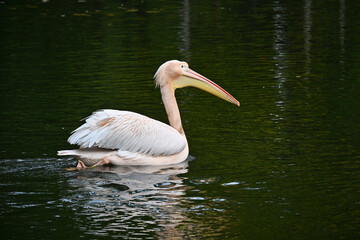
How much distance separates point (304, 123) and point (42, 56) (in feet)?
23.6

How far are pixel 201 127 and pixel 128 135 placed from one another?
5.40 feet

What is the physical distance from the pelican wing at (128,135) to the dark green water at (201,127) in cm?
20

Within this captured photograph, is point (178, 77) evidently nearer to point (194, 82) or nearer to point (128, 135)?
point (194, 82)

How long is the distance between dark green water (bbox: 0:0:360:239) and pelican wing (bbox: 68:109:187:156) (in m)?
0.20

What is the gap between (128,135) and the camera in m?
7.41

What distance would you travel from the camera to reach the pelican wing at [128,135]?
7.30m

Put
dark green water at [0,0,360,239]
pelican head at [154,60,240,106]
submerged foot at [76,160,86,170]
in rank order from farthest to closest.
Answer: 1. pelican head at [154,60,240,106]
2. submerged foot at [76,160,86,170]
3. dark green water at [0,0,360,239]

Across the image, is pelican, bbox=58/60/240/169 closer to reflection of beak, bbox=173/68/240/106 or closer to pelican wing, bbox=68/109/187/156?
pelican wing, bbox=68/109/187/156

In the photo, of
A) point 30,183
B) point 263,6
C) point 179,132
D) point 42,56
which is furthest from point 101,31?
point 30,183

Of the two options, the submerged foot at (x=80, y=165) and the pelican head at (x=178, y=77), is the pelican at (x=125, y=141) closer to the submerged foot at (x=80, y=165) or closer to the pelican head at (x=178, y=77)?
the submerged foot at (x=80, y=165)

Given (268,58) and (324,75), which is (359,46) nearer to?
(268,58)

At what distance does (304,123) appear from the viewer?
874 centimetres

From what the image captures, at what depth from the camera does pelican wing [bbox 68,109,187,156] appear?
7305 millimetres

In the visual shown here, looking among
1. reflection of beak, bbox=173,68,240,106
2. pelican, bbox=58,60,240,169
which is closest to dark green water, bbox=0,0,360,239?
pelican, bbox=58,60,240,169
